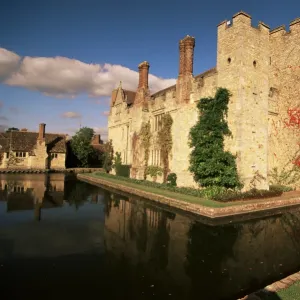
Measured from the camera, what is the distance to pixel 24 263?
25.8 feet

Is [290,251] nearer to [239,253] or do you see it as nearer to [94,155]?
[239,253]

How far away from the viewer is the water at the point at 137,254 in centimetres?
655

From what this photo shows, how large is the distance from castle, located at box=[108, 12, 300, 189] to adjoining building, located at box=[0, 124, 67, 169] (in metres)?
21.3

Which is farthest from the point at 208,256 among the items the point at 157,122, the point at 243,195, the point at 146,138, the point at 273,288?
the point at 146,138

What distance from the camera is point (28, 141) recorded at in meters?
46.1

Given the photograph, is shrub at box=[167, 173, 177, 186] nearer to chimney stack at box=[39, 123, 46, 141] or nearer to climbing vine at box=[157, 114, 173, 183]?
climbing vine at box=[157, 114, 173, 183]

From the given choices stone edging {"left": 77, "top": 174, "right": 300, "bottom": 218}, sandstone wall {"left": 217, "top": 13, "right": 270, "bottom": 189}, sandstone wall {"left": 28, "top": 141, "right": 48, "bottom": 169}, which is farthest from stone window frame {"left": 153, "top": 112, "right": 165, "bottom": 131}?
sandstone wall {"left": 28, "top": 141, "right": 48, "bottom": 169}

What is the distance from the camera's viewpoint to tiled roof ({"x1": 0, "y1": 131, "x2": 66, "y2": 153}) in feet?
147

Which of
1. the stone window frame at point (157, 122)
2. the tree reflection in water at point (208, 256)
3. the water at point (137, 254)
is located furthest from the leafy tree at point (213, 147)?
the stone window frame at point (157, 122)

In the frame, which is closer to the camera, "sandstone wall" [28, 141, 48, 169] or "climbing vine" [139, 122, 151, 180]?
"climbing vine" [139, 122, 151, 180]

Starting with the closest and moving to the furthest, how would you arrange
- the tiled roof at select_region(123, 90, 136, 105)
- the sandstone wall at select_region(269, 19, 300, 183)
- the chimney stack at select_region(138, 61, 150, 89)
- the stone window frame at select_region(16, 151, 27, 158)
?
the sandstone wall at select_region(269, 19, 300, 183), the chimney stack at select_region(138, 61, 150, 89), the tiled roof at select_region(123, 90, 136, 105), the stone window frame at select_region(16, 151, 27, 158)

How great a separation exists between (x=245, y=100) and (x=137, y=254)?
45.0ft

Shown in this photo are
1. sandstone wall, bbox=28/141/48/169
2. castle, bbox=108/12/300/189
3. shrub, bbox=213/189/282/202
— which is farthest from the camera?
sandstone wall, bbox=28/141/48/169

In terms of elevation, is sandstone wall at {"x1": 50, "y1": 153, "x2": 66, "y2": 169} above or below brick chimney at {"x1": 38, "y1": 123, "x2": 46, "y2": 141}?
below
